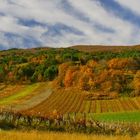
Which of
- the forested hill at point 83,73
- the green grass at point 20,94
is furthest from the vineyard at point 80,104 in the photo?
the forested hill at point 83,73

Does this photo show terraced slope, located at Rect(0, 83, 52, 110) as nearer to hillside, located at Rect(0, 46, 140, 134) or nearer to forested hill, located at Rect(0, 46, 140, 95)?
hillside, located at Rect(0, 46, 140, 134)

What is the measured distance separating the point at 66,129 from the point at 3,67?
137 meters

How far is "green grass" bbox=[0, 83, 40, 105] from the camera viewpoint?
113156 millimetres

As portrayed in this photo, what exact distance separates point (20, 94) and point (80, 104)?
2590 centimetres

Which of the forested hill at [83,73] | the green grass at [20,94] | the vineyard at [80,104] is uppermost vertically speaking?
the forested hill at [83,73]

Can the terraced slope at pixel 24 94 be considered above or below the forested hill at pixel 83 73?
below

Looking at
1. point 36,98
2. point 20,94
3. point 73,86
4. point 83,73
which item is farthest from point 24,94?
point 83,73

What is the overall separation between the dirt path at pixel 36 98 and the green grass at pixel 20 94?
8.91 ft

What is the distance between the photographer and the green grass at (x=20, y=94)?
4455 inches

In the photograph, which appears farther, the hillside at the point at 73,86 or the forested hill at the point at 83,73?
the forested hill at the point at 83,73

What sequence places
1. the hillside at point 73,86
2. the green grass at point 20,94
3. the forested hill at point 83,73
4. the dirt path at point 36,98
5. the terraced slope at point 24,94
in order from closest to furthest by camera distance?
the hillside at point 73,86, the dirt path at point 36,98, the terraced slope at point 24,94, the green grass at point 20,94, the forested hill at point 83,73

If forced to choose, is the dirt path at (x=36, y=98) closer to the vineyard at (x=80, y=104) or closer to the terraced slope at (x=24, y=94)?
the terraced slope at (x=24, y=94)

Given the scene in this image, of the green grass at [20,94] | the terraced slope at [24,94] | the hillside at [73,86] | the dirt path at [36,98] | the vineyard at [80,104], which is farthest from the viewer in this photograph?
the green grass at [20,94]

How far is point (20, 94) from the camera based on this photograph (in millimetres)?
127000
